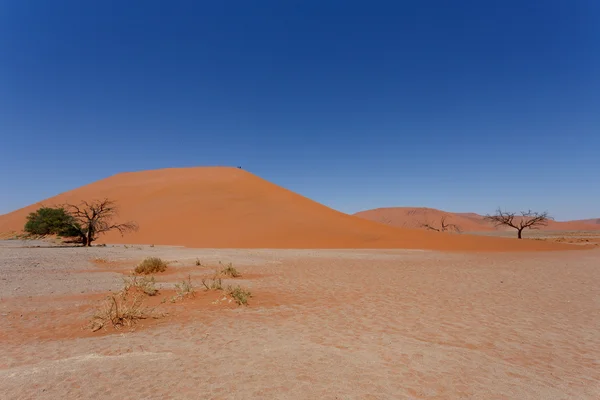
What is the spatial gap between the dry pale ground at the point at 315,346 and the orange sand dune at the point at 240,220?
22.3 meters

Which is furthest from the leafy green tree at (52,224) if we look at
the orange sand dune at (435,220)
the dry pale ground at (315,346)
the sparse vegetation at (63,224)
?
the orange sand dune at (435,220)

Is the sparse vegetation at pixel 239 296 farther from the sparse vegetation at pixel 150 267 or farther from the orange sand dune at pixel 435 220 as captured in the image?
the orange sand dune at pixel 435 220

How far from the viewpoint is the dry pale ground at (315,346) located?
3928 mm

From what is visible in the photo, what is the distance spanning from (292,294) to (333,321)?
9.93 ft

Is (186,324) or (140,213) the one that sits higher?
(140,213)

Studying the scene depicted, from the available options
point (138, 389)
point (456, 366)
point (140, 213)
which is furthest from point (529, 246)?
point (140, 213)

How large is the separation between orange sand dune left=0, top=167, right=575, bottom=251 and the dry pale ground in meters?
22.3

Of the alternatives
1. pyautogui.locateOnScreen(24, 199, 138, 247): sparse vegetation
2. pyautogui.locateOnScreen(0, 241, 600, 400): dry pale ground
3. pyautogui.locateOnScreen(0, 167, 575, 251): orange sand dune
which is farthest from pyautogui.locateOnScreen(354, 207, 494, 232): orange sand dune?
pyautogui.locateOnScreen(0, 241, 600, 400): dry pale ground

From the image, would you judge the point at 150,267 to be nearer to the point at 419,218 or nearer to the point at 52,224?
the point at 52,224

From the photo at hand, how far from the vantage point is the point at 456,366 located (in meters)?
4.65

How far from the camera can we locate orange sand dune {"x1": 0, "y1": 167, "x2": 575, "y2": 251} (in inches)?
1284

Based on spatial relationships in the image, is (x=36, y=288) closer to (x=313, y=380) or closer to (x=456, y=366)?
(x=313, y=380)

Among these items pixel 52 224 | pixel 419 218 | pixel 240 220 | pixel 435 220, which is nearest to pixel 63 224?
pixel 52 224

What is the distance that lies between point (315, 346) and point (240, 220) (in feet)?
115
